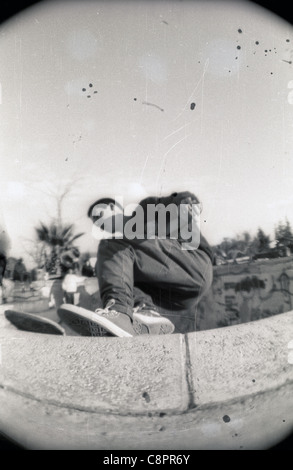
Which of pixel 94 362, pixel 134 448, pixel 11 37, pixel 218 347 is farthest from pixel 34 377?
pixel 11 37

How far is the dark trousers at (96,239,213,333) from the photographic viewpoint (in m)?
1.11

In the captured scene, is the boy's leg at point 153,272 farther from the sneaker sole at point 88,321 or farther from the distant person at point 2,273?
the distant person at point 2,273

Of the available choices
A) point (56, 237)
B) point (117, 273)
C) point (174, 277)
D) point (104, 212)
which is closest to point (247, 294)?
point (174, 277)

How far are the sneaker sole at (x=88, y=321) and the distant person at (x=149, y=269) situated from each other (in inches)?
2.7

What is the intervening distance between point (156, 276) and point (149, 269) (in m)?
0.04

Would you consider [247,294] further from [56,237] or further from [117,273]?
[56,237]

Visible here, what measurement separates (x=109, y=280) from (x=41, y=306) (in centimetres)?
30

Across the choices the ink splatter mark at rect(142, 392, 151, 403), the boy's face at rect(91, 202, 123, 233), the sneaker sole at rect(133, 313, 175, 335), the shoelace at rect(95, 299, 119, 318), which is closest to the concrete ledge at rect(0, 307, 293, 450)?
the ink splatter mark at rect(142, 392, 151, 403)

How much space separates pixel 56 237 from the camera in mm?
1169

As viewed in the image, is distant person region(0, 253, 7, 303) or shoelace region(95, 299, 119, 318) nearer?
shoelace region(95, 299, 119, 318)

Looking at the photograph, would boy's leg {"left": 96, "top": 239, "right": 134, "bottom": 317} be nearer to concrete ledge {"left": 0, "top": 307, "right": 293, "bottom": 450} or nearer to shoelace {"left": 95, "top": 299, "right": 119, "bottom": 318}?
shoelace {"left": 95, "top": 299, "right": 119, "bottom": 318}

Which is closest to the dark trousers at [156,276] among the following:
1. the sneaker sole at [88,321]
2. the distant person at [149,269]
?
the distant person at [149,269]

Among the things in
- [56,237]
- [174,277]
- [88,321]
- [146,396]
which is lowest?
[146,396]

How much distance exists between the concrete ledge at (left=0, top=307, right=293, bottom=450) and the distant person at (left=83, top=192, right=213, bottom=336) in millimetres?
229
